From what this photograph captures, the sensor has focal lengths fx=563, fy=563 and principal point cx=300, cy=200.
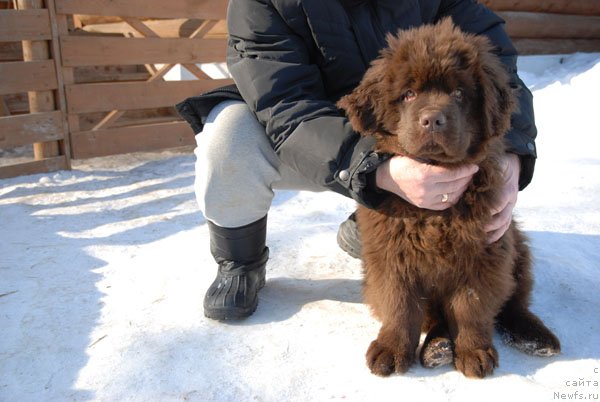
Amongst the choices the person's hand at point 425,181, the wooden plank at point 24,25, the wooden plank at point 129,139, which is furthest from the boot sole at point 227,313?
the wooden plank at point 24,25

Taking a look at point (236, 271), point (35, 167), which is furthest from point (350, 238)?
point (35, 167)

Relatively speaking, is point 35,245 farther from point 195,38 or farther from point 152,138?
point 195,38

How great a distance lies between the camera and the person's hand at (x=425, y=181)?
1789 millimetres

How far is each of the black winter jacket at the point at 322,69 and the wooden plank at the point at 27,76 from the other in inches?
117

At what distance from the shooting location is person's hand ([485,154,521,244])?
1.87 metres

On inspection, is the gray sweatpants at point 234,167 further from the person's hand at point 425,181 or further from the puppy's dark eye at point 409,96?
the puppy's dark eye at point 409,96

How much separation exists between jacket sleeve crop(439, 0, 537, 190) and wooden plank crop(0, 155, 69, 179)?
12.2 feet

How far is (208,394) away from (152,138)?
4111 millimetres

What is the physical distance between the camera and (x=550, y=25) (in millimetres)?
8125

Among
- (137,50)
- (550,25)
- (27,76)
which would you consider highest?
(550,25)

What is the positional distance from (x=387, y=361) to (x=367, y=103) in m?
0.86

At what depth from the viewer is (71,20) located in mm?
8500

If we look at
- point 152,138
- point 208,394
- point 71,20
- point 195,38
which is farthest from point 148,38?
point 208,394

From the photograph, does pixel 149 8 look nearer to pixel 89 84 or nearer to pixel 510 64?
pixel 89 84
